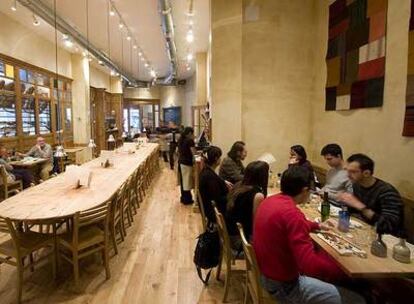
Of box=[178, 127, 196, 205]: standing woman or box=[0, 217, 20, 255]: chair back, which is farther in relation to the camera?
box=[178, 127, 196, 205]: standing woman

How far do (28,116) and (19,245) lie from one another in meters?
6.10

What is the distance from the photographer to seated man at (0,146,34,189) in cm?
601

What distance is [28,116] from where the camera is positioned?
794 centimetres

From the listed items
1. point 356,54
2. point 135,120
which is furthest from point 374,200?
point 135,120

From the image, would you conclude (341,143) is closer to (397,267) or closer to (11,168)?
(397,267)

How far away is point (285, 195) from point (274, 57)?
4258mm

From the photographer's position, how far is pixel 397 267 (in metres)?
1.90

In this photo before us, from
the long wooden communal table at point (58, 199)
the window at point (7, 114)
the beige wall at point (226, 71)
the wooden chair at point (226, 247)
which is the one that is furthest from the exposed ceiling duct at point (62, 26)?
the wooden chair at point (226, 247)

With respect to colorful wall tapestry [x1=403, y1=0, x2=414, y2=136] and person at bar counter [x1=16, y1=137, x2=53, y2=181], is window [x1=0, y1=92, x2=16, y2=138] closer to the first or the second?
person at bar counter [x1=16, y1=137, x2=53, y2=181]

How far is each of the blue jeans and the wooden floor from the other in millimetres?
1067

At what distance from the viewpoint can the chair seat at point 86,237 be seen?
10.1 feet

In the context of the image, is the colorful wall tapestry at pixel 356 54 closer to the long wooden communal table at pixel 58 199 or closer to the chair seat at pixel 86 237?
the long wooden communal table at pixel 58 199

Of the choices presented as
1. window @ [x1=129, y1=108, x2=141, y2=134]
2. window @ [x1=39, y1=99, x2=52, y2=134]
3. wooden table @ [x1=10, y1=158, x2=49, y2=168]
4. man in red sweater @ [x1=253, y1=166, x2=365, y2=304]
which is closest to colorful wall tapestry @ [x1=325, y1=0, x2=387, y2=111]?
man in red sweater @ [x1=253, y1=166, x2=365, y2=304]

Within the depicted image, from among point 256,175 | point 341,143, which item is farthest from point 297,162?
point 256,175
